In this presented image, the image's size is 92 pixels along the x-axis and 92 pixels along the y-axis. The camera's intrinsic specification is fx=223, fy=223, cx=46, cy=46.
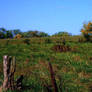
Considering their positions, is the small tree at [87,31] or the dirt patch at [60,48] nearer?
the dirt patch at [60,48]

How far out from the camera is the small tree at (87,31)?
21409mm

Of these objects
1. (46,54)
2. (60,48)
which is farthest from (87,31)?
(46,54)

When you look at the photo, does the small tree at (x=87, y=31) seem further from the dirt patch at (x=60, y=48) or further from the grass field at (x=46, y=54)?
the dirt patch at (x=60, y=48)

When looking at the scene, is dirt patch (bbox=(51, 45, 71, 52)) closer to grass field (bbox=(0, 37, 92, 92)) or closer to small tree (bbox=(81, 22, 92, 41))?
grass field (bbox=(0, 37, 92, 92))

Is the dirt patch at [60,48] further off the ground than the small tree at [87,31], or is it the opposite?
Result: the small tree at [87,31]

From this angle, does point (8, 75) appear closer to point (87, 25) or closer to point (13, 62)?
point (13, 62)

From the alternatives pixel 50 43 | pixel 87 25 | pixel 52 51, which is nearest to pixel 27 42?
pixel 50 43

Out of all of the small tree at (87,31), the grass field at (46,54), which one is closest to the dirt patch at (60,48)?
the grass field at (46,54)

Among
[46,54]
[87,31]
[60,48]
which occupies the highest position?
[87,31]

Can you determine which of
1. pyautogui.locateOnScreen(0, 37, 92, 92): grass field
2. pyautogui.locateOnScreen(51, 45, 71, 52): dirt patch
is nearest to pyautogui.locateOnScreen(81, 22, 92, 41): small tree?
pyautogui.locateOnScreen(0, 37, 92, 92): grass field

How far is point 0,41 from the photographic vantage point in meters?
19.5

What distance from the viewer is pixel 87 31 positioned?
2286 cm

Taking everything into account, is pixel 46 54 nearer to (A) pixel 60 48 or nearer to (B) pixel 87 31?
(A) pixel 60 48

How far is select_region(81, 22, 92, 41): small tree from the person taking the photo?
2141 cm
